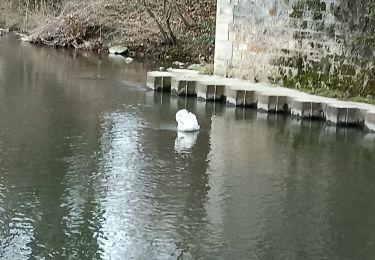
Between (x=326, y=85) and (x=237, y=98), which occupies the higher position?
(x=326, y=85)

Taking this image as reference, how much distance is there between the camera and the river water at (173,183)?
19.4ft

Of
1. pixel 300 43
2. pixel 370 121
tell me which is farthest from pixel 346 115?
pixel 300 43

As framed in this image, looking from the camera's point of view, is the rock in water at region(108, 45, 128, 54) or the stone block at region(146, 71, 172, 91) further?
the rock in water at region(108, 45, 128, 54)

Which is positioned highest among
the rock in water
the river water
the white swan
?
the rock in water

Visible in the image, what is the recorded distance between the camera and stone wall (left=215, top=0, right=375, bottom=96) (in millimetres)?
12258

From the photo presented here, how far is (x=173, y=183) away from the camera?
7551mm

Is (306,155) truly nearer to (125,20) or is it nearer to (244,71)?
(244,71)

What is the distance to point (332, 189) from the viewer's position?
7676mm

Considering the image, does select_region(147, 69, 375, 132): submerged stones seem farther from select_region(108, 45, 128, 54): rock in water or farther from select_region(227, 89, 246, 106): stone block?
select_region(108, 45, 128, 54): rock in water

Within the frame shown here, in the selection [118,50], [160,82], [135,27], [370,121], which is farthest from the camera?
[135,27]

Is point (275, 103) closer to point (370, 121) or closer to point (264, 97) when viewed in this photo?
point (264, 97)

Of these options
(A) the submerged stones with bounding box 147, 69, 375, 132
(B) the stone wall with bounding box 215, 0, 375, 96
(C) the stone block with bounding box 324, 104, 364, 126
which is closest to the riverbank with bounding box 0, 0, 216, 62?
(B) the stone wall with bounding box 215, 0, 375, 96

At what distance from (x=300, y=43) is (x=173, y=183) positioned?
6.14 metres

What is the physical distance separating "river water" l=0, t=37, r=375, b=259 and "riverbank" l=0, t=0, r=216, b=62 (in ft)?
29.0
